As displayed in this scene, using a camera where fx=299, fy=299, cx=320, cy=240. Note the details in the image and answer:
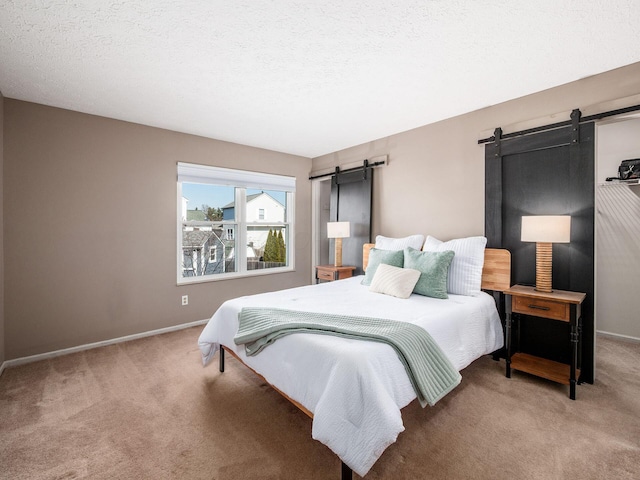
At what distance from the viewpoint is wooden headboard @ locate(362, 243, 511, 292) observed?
2.78m

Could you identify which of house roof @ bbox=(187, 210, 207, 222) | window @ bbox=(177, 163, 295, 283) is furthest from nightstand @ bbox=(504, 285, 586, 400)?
house roof @ bbox=(187, 210, 207, 222)

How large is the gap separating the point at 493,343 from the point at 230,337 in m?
2.20

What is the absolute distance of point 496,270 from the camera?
9.32 feet

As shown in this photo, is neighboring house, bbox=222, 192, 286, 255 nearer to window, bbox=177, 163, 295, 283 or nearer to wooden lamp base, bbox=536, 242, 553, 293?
window, bbox=177, 163, 295, 283

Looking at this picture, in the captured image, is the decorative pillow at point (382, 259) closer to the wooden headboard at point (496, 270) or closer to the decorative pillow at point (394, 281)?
the decorative pillow at point (394, 281)

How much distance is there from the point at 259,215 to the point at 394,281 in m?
2.64

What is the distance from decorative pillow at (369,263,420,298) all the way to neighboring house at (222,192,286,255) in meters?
2.35

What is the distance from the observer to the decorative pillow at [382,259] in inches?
119

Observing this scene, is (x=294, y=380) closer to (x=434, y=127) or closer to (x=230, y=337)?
(x=230, y=337)

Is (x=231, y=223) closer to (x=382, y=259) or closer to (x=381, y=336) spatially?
(x=382, y=259)

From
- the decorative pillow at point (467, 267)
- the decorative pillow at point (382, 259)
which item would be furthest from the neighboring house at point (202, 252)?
the decorative pillow at point (467, 267)

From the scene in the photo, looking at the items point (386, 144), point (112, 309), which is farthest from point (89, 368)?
point (386, 144)

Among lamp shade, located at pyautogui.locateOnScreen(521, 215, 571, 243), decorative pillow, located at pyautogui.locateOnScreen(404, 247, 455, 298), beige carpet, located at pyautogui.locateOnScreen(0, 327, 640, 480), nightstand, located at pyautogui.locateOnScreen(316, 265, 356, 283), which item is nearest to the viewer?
beige carpet, located at pyautogui.locateOnScreen(0, 327, 640, 480)

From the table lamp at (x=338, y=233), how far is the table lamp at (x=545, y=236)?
215 cm
